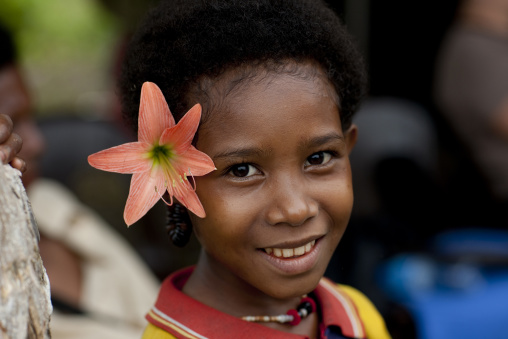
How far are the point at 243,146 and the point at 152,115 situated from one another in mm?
192

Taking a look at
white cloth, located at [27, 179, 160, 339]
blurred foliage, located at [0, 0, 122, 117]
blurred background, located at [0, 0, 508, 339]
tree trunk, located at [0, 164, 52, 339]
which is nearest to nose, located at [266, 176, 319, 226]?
tree trunk, located at [0, 164, 52, 339]

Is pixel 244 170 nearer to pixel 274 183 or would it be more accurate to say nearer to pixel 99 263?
pixel 274 183

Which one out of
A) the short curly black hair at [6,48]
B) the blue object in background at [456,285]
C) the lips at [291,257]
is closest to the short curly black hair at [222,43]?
the lips at [291,257]

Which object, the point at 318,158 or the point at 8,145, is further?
the point at 318,158

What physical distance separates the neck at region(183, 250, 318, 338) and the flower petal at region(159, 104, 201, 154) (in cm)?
33

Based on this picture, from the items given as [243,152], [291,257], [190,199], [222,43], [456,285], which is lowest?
[456,285]

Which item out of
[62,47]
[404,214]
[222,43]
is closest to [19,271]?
[222,43]

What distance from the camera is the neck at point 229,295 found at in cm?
150

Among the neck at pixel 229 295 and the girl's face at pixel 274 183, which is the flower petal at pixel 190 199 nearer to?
the girl's face at pixel 274 183

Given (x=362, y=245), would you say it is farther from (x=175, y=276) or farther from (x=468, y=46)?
(x=175, y=276)

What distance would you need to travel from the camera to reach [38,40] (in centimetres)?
942

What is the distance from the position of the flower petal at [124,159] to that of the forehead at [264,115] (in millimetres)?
123

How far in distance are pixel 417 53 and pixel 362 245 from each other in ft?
6.57

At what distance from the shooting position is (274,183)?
1.32 meters
